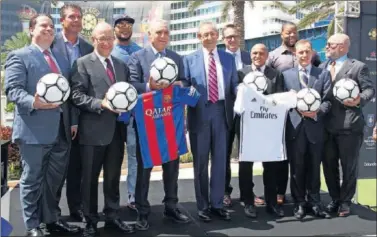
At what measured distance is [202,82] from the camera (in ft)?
13.1

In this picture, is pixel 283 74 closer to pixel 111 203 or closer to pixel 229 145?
pixel 229 145

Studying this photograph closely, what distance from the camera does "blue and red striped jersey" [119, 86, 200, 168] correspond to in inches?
147

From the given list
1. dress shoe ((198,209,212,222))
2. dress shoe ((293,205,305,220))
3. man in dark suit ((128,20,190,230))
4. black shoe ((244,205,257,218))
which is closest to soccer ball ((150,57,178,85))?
man in dark suit ((128,20,190,230))

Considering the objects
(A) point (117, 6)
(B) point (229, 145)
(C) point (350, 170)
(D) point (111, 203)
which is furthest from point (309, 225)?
(A) point (117, 6)

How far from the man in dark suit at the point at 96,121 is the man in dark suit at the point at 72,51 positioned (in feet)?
1.18

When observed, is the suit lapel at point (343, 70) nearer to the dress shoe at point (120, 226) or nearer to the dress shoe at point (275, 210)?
the dress shoe at point (275, 210)

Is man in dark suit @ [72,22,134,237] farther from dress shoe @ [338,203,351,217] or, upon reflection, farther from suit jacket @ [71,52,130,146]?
dress shoe @ [338,203,351,217]

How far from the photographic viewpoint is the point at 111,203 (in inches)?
146

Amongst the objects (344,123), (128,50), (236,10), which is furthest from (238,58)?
(236,10)

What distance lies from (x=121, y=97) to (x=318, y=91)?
2069 millimetres

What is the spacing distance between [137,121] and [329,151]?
6.94 feet

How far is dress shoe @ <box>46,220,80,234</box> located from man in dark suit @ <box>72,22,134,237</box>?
5.9 inches

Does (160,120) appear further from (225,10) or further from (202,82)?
(225,10)

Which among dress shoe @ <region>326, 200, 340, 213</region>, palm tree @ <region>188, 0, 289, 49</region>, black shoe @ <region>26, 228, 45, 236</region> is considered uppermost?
palm tree @ <region>188, 0, 289, 49</region>
